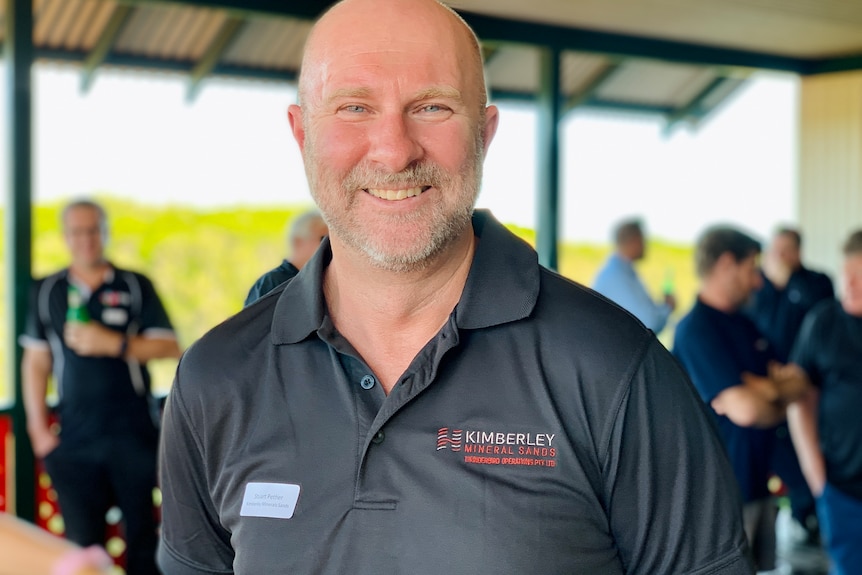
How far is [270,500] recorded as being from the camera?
1.26 meters

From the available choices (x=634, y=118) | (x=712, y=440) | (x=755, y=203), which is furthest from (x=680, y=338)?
(x=755, y=203)

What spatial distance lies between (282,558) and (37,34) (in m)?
6.38

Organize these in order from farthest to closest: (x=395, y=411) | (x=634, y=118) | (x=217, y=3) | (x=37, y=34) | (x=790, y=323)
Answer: (x=634, y=118)
(x=37, y=34)
(x=790, y=323)
(x=217, y=3)
(x=395, y=411)

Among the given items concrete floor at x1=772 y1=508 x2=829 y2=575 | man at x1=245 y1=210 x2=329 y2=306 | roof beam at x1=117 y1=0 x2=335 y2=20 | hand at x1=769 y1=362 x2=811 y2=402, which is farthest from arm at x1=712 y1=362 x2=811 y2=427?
roof beam at x1=117 y1=0 x2=335 y2=20

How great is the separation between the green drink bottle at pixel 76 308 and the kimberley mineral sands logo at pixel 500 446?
9.91ft

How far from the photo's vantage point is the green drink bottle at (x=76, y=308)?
391cm

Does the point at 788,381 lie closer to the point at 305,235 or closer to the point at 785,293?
the point at 305,235

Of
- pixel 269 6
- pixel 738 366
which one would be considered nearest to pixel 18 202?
pixel 269 6

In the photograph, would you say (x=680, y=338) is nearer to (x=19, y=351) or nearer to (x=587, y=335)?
(x=587, y=335)

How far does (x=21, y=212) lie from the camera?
175 inches

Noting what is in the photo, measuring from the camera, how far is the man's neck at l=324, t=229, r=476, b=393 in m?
1.31

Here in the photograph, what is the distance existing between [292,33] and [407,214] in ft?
20.8

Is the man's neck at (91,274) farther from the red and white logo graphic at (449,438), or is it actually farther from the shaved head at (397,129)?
the red and white logo graphic at (449,438)

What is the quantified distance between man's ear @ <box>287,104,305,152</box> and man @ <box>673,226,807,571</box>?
2.28 meters
